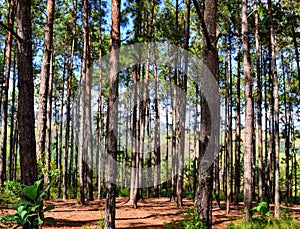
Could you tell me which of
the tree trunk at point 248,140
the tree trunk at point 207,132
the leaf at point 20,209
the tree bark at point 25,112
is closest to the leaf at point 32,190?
the leaf at point 20,209

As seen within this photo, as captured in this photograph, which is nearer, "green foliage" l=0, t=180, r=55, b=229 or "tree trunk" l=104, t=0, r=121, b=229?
"green foliage" l=0, t=180, r=55, b=229

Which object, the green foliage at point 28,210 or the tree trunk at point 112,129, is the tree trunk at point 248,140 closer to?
the tree trunk at point 112,129

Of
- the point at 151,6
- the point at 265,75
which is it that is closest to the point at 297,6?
the point at 265,75

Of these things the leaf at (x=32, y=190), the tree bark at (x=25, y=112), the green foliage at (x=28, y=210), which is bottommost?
the green foliage at (x=28, y=210)

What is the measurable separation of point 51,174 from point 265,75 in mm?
17468

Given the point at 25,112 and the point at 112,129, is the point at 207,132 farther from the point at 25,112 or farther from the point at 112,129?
the point at 112,129

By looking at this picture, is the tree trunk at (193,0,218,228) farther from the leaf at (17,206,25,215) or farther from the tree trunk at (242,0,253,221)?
the tree trunk at (242,0,253,221)

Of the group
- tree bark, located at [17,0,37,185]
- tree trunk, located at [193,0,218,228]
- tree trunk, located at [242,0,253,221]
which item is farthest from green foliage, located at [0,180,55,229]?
tree trunk, located at [242,0,253,221]

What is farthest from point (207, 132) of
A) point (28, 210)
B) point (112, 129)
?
point (112, 129)

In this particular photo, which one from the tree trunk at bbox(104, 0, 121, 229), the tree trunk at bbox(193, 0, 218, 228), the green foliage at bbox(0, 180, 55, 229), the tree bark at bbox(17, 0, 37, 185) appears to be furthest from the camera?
the tree trunk at bbox(104, 0, 121, 229)

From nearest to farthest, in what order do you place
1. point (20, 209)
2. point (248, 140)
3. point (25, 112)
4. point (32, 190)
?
point (20, 209)
point (32, 190)
point (25, 112)
point (248, 140)

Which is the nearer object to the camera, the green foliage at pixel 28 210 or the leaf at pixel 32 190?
the green foliage at pixel 28 210

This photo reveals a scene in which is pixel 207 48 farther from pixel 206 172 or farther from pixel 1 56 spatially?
pixel 1 56

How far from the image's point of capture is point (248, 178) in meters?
10.0
